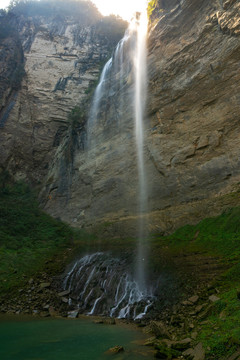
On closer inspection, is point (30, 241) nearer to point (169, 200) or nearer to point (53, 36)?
point (169, 200)

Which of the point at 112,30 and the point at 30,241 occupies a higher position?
the point at 112,30

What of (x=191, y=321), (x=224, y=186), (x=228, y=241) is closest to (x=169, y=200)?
(x=224, y=186)

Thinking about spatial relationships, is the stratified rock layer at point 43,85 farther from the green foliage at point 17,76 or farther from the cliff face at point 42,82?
the green foliage at point 17,76

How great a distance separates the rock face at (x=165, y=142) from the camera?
1196cm

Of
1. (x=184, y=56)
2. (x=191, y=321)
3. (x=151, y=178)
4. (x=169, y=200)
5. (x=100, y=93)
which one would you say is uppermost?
(x=100, y=93)

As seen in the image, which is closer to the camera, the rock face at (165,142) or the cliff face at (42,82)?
the rock face at (165,142)

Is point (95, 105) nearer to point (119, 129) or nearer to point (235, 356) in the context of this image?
point (119, 129)

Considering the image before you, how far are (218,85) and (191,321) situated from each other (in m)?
10.8

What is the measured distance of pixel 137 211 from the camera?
13.8 m

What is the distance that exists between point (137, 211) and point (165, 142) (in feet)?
13.2

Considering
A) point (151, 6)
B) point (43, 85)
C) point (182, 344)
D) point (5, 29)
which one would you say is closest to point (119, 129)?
point (151, 6)

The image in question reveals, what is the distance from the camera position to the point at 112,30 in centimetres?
3120

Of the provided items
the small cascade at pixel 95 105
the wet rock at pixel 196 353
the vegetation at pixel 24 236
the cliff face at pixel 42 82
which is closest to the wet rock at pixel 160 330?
Result: the wet rock at pixel 196 353

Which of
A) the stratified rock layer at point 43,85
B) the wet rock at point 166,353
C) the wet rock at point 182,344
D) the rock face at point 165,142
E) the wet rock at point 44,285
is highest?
the stratified rock layer at point 43,85
